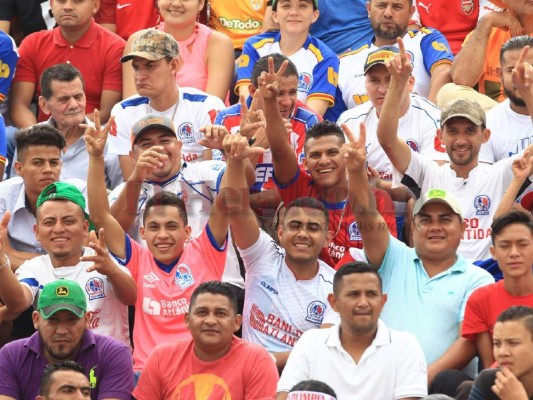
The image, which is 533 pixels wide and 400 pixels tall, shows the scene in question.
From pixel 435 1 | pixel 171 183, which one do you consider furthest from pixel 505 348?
pixel 435 1

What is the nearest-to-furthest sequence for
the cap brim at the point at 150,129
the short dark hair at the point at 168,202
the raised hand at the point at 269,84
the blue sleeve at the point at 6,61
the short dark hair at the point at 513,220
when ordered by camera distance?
the short dark hair at the point at 513,220 < the short dark hair at the point at 168,202 < the raised hand at the point at 269,84 < the cap brim at the point at 150,129 < the blue sleeve at the point at 6,61

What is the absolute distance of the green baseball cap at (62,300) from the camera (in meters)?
8.33

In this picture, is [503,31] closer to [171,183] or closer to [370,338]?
[171,183]

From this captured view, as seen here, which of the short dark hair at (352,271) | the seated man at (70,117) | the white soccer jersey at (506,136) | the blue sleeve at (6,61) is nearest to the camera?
the short dark hair at (352,271)

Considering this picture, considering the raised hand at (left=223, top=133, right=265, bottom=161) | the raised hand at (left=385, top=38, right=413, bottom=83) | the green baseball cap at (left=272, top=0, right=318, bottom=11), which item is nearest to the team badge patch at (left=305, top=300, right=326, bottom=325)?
the raised hand at (left=223, top=133, right=265, bottom=161)

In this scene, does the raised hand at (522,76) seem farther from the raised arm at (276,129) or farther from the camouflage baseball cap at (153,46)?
the camouflage baseball cap at (153,46)

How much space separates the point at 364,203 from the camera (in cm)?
873

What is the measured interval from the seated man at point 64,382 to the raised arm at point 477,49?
15.6ft

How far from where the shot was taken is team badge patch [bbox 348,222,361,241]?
9703 mm

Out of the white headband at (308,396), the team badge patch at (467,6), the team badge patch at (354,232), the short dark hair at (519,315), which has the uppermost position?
the team badge patch at (467,6)

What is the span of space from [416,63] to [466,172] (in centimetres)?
219

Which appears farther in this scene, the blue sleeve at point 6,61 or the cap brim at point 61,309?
the blue sleeve at point 6,61

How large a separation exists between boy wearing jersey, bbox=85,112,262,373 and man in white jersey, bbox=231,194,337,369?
18 cm

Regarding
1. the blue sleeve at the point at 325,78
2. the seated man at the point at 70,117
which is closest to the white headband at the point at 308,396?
the seated man at the point at 70,117
